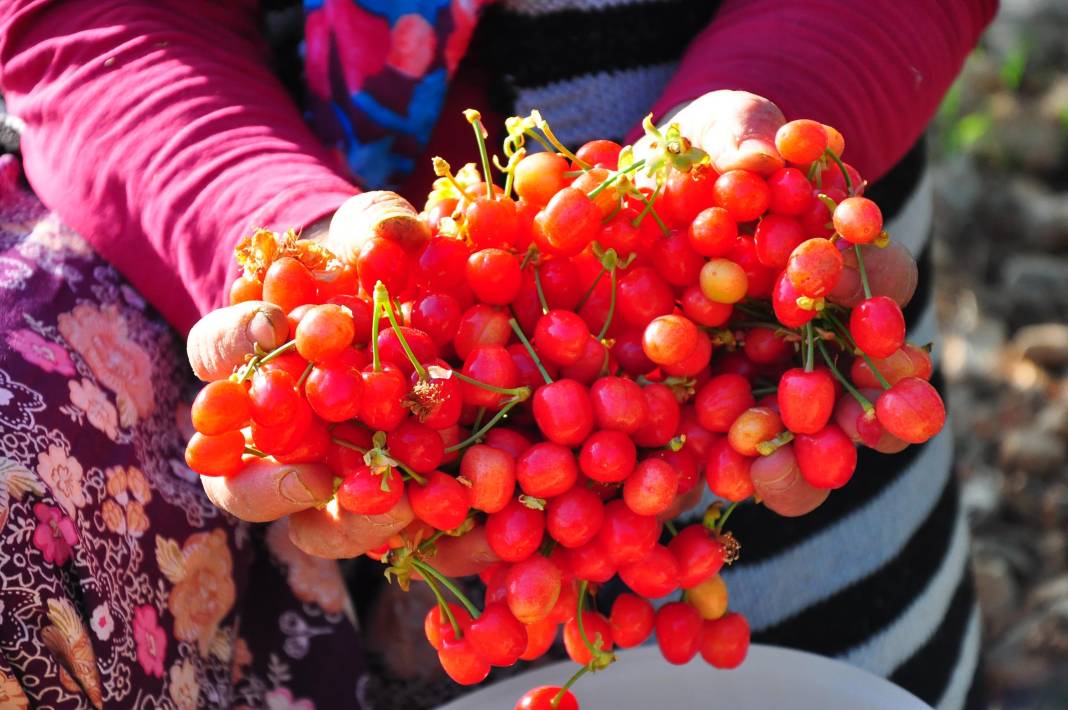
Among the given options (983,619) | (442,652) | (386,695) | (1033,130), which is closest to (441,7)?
(442,652)

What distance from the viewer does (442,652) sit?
767 millimetres

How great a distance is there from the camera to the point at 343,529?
724 mm

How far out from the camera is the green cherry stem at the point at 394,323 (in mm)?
648

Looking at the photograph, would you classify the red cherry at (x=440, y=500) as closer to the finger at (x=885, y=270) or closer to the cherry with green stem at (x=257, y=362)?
the cherry with green stem at (x=257, y=362)

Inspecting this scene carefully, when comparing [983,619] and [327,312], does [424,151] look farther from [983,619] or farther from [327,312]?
[983,619]

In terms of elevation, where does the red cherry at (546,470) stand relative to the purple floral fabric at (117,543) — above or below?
above

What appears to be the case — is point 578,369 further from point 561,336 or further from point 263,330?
point 263,330

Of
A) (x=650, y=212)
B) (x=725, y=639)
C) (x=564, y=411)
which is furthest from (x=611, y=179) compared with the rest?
(x=725, y=639)

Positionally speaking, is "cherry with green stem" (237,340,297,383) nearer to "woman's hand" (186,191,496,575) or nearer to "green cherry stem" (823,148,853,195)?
"woman's hand" (186,191,496,575)

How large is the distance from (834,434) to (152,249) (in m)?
0.56

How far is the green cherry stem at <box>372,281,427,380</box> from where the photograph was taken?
2.13 ft

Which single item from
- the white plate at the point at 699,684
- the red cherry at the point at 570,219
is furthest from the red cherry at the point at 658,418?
the white plate at the point at 699,684

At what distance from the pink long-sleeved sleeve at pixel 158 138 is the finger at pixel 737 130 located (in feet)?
0.89

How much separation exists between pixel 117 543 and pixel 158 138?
1.05ft
